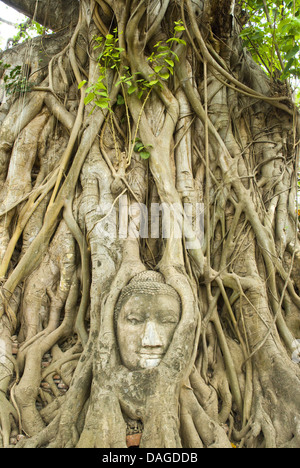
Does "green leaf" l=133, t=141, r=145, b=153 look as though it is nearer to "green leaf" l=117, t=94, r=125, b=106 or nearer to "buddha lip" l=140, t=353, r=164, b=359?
"green leaf" l=117, t=94, r=125, b=106

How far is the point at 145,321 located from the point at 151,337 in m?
0.11

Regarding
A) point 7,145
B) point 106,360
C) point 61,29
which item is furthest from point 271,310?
point 61,29

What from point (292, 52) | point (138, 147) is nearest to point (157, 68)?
point (138, 147)

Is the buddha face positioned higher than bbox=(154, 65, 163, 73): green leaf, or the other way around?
bbox=(154, 65, 163, 73): green leaf

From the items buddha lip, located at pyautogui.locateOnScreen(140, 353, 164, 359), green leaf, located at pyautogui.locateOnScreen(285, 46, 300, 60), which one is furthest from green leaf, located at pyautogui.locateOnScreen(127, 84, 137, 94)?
buddha lip, located at pyautogui.locateOnScreen(140, 353, 164, 359)

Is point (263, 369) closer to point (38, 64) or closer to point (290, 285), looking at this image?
point (290, 285)

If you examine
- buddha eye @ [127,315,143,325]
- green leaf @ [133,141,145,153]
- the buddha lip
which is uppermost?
green leaf @ [133,141,145,153]

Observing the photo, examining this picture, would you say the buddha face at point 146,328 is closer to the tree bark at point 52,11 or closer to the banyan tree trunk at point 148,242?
the banyan tree trunk at point 148,242

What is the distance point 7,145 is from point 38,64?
41.5 inches

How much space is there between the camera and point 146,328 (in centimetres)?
220

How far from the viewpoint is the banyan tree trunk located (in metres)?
2.16

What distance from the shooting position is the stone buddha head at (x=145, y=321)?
2170 mm

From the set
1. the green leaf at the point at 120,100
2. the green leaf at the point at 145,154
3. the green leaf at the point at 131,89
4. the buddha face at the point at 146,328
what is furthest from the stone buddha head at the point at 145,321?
the green leaf at the point at 120,100

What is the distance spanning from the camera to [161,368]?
2082mm
